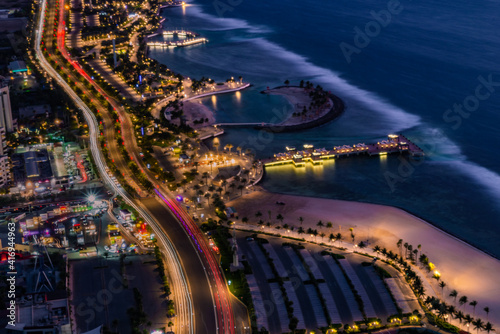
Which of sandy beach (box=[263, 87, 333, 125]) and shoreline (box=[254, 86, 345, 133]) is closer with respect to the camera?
shoreline (box=[254, 86, 345, 133])

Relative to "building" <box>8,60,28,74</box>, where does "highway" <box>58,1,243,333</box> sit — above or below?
below

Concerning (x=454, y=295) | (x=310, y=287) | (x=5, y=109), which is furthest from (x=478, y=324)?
(x=5, y=109)

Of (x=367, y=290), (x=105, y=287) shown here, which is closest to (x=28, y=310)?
(x=105, y=287)

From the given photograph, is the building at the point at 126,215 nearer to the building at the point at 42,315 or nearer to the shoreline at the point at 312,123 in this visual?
the building at the point at 42,315

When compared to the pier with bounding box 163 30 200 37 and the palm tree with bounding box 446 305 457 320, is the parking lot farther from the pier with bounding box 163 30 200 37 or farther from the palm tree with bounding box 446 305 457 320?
the pier with bounding box 163 30 200 37

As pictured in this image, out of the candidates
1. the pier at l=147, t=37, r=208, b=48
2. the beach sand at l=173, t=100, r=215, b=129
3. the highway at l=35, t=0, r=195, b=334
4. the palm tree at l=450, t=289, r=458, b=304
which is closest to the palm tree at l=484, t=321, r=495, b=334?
the palm tree at l=450, t=289, r=458, b=304
